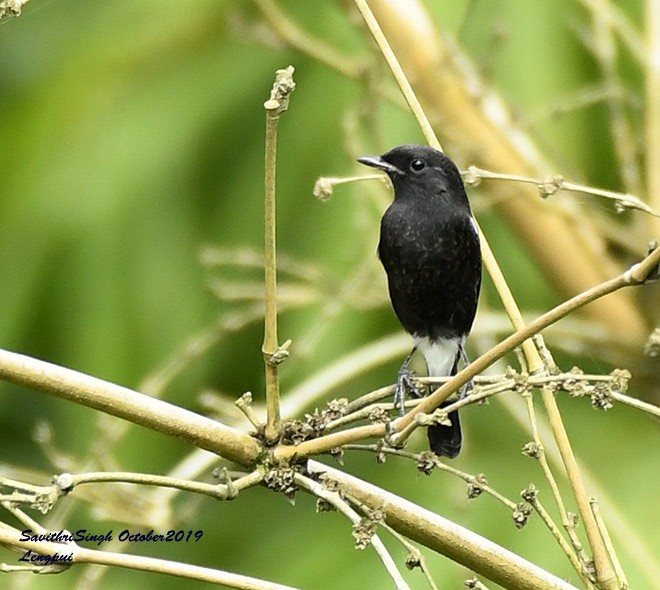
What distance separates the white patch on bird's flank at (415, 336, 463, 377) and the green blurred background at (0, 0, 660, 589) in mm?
512

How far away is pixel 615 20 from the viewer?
2.68 m

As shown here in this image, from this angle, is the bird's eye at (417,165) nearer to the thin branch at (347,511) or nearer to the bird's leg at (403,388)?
the bird's leg at (403,388)

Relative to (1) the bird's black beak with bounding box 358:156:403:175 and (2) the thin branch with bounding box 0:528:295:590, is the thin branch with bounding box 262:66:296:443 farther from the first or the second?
(1) the bird's black beak with bounding box 358:156:403:175

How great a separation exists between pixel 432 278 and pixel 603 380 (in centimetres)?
130

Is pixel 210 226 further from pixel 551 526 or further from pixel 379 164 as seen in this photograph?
pixel 551 526

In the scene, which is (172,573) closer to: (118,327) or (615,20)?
(615,20)

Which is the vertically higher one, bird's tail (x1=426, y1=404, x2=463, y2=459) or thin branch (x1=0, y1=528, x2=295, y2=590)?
bird's tail (x1=426, y1=404, x2=463, y2=459)

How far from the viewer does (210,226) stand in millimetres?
3475

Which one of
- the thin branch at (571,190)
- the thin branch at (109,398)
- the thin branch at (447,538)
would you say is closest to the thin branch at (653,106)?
the thin branch at (571,190)

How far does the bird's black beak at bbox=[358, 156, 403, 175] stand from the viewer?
226cm

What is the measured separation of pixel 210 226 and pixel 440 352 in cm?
113

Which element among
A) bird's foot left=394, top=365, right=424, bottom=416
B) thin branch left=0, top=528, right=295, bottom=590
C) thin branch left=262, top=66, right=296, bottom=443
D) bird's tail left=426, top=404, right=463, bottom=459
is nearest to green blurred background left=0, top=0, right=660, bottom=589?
bird's tail left=426, top=404, right=463, bottom=459

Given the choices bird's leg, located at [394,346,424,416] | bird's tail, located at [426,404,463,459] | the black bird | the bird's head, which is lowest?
bird's leg, located at [394,346,424,416]

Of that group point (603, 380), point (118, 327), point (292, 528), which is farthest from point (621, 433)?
point (603, 380)
